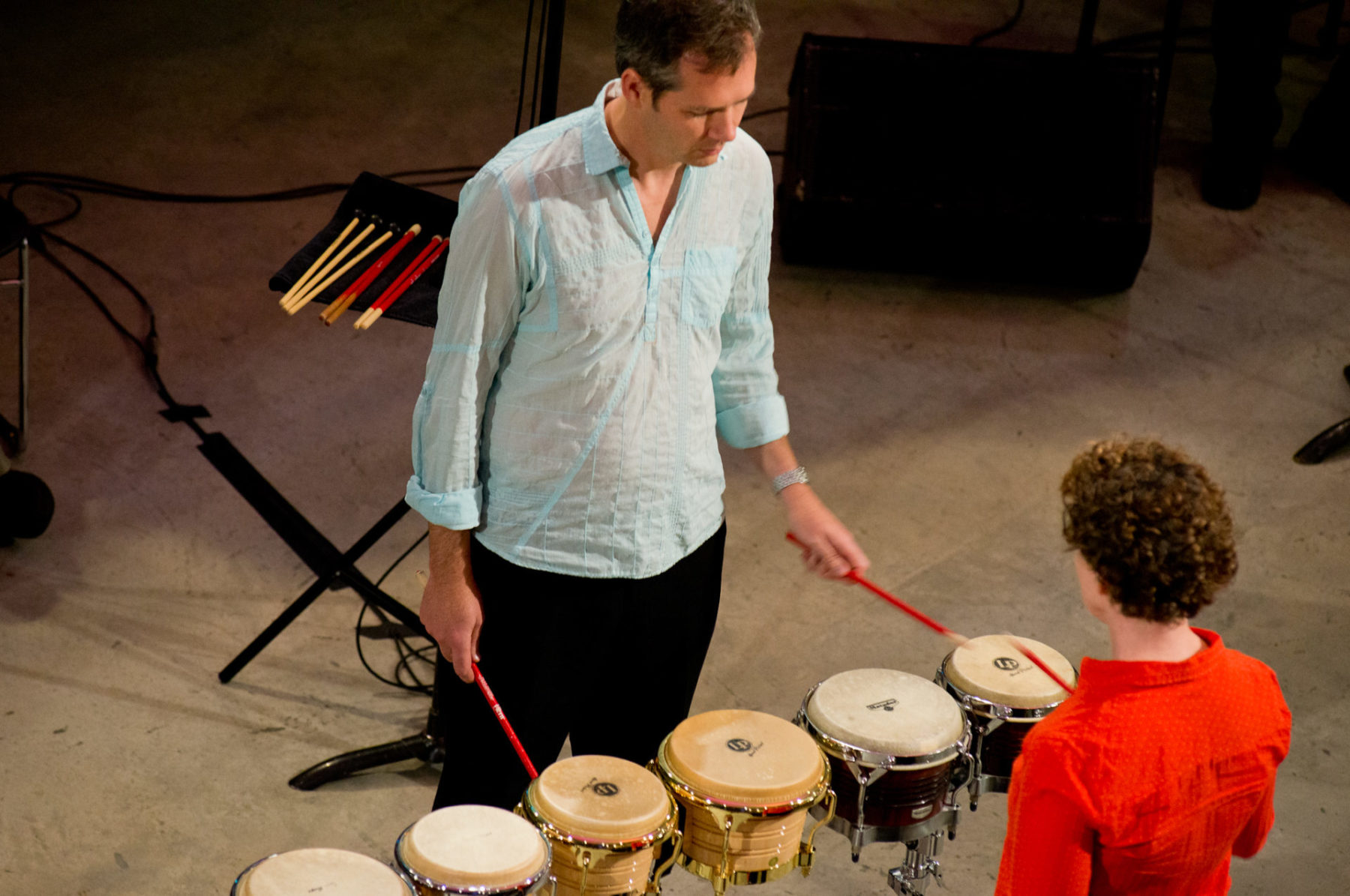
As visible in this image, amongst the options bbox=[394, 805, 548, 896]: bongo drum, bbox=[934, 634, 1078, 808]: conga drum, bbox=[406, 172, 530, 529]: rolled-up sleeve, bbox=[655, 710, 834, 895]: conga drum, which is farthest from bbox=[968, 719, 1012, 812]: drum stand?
bbox=[406, 172, 530, 529]: rolled-up sleeve

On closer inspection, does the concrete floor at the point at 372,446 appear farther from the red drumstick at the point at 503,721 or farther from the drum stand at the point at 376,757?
the red drumstick at the point at 503,721

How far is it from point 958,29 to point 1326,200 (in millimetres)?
1967

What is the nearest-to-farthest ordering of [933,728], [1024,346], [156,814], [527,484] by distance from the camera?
[527,484], [933,728], [156,814], [1024,346]

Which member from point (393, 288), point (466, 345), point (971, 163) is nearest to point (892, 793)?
point (466, 345)

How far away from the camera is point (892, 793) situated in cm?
217

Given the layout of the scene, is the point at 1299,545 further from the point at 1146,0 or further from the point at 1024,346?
the point at 1146,0

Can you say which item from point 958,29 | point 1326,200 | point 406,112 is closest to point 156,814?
point 406,112

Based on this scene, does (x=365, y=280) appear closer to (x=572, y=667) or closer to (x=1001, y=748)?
(x=572, y=667)

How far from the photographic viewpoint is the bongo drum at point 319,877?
1725mm

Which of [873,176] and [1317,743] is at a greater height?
[873,176]

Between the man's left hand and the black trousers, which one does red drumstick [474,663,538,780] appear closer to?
the black trousers

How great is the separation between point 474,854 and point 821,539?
691 millimetres

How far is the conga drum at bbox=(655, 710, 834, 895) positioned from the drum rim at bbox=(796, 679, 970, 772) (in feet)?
0.18

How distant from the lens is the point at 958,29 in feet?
22.3
